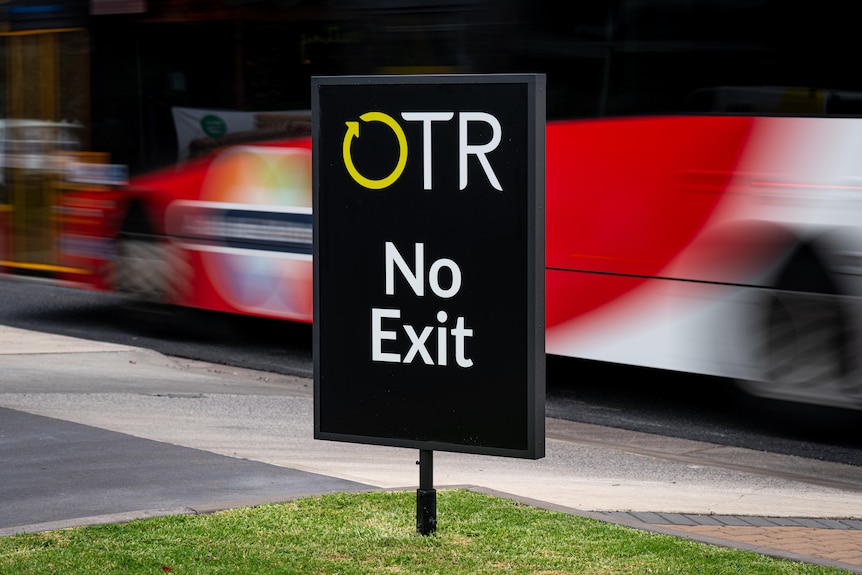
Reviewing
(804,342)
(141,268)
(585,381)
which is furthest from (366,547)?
(141,268)

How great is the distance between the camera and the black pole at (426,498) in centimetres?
628

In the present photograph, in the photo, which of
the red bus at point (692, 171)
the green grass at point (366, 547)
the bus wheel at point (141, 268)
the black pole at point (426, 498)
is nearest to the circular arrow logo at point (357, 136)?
the black pole at point (426, 498)

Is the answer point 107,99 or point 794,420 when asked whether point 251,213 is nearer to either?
point 107,99

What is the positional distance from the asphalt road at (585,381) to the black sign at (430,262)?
13.6ft

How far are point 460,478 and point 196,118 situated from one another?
615 cm

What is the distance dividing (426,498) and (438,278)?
0.94 meters

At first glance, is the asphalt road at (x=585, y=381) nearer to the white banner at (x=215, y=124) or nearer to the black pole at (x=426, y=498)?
the white banner at (x=215, y=124)

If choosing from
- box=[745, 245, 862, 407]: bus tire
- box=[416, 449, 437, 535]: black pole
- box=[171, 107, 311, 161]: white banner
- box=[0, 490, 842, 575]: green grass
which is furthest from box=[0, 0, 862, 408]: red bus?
box=[416, 449, 437, 535]: black pole

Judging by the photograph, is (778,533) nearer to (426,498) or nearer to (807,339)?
(426,498)

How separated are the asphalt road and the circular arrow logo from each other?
4409mm

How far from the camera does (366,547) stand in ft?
20.3

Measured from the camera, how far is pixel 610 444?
9609mm

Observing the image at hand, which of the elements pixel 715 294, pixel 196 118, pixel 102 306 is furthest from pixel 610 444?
pixel 102 306

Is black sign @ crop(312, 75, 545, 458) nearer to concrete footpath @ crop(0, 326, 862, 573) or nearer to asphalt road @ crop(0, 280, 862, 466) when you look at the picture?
concrete footpath @ crop(0, 326, 862, 573)
